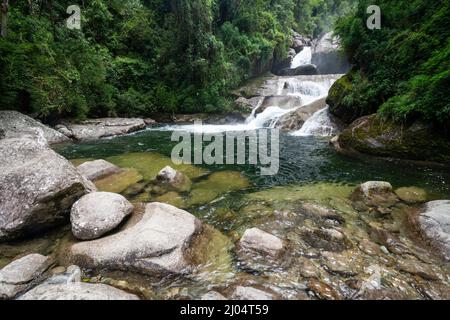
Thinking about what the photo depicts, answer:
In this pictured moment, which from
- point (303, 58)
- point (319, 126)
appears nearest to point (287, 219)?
point (319, 126)

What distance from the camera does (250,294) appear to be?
2.57 m

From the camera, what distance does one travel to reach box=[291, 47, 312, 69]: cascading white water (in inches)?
1144

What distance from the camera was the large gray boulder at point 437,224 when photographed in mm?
3389

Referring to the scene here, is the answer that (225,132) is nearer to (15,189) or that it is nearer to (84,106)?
(84,106)

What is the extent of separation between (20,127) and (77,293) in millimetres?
9146

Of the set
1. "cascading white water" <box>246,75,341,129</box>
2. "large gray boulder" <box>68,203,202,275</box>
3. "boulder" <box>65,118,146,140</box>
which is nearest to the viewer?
"large gray boulder" <box>68,203,202,275</box>

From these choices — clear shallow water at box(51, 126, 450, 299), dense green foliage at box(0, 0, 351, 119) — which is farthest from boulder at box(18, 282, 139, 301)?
dense green foliage at box(0, 0, 351, 119)

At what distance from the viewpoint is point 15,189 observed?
3652mm

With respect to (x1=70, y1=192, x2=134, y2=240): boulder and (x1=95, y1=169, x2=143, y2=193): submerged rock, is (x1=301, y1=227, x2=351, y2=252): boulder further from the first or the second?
(x1=95, y1=169, x2=143, y2=193): submerged rock

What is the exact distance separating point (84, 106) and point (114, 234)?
1068 centimetres

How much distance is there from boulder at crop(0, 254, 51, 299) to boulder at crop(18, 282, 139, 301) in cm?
50

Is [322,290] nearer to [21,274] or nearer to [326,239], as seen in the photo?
[326,239]

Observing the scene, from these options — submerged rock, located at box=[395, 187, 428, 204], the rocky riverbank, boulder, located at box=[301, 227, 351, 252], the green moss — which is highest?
the rocky riverbank
